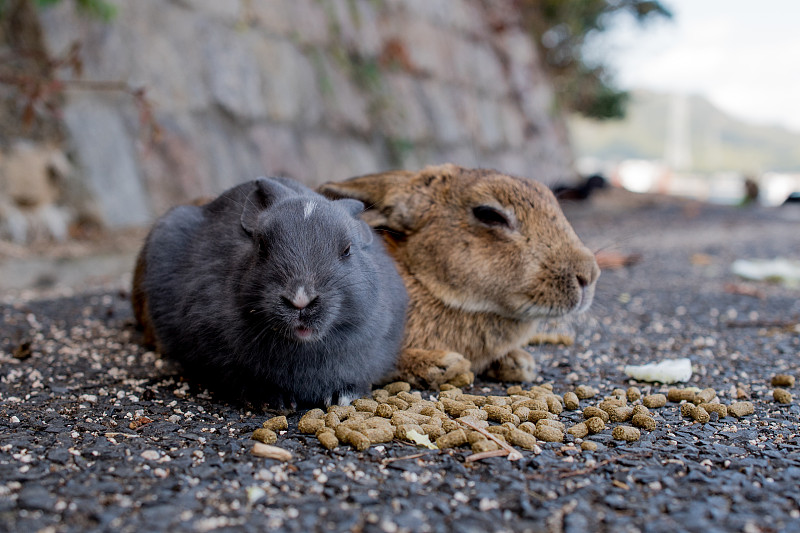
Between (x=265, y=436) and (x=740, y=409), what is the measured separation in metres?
2.02

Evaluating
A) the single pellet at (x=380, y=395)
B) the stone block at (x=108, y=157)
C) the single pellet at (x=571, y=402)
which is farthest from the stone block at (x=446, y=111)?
the single pellet at (x=571, y=402)

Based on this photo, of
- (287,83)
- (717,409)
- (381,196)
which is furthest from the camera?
(287,83)

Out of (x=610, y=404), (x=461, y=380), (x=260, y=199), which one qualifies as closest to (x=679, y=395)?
(x=610, y=404)

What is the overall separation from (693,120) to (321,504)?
53104 millimetres

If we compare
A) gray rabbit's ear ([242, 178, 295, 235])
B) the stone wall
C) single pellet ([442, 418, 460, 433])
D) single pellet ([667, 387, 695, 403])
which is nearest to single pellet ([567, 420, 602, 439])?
single pellet ([442, 418, 460, 433])

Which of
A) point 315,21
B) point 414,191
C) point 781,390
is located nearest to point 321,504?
point 414,191

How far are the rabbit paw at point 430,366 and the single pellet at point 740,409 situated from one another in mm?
1180

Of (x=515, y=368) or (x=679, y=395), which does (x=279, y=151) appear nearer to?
(x=515, y=368)

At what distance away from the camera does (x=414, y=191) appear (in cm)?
374

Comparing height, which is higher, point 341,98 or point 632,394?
point 341,98

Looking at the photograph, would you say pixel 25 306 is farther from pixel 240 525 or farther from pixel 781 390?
pixel 781 390

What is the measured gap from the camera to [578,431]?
109 inches

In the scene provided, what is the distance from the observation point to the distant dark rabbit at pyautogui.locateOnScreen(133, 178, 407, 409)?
261 cm

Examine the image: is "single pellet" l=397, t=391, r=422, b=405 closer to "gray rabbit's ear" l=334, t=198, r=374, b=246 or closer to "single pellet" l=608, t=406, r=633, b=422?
"gray rabbit's ear" l=334, t=198, r=374, b=246
